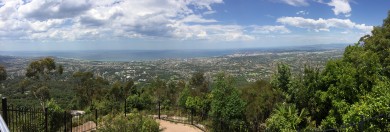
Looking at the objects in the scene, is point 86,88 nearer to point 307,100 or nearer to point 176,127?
point 176,127

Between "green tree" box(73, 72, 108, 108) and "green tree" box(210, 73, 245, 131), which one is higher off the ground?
"green tree" box(210, 73, 245, 131)

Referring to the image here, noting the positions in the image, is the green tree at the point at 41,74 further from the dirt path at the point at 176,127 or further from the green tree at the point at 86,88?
the dirt path at the point at 176,127

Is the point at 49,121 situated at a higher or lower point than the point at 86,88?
higher

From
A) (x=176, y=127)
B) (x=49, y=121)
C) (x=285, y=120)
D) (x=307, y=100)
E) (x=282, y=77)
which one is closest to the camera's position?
(x=49, y=121)

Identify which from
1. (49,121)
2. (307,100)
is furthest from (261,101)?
(49,121)

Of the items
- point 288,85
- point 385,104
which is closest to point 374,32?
point 288,85

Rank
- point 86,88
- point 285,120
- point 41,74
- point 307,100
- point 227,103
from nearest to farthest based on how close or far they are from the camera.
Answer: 1. point 285,120
2. point 227,103
3. point 307,100
4. point 41,74
5. point 86,88

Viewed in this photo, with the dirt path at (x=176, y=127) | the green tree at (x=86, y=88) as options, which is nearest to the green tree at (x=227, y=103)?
the dirt path at (x=176, y=127)

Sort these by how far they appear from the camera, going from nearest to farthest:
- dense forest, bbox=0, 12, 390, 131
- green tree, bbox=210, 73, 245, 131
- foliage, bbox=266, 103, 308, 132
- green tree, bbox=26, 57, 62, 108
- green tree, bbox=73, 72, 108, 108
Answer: dense forest, bbox=0, 12, 390, 131, foliage, bbox=266, 103, 308, 132, green tree, bbox=210, 73, 245, 131, green tree, bbox=26, 57, 62, 108, green tree, bbox=73, 72, 108, 108

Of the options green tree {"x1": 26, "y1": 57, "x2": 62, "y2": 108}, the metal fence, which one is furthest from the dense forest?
green tree {"x1": 26, "y1": 57, "x2": 62, "y2": 108}

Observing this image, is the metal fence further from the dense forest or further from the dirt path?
the dirt path

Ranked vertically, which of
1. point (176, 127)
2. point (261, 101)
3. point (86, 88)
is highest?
point (261, 101)
